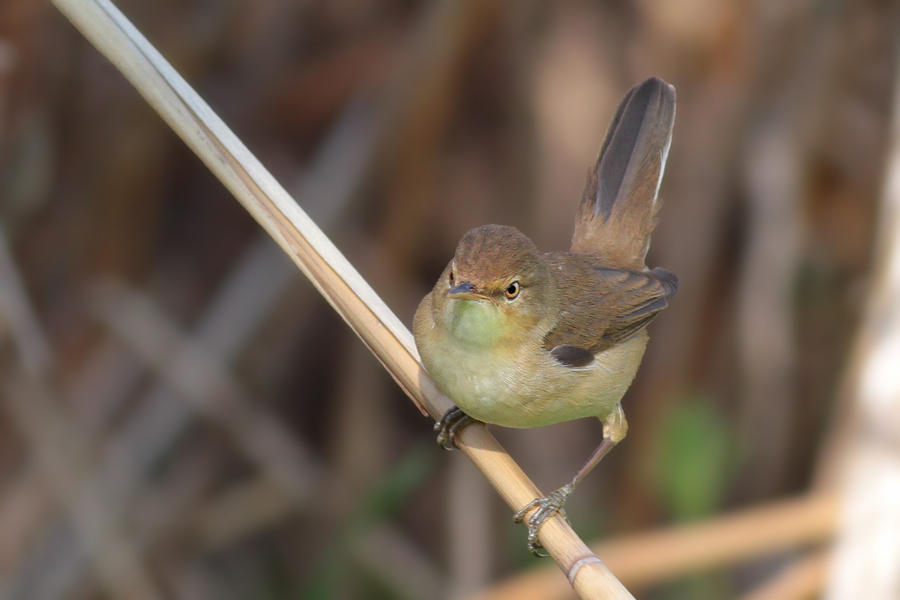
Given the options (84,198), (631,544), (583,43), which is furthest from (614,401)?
(84,198)

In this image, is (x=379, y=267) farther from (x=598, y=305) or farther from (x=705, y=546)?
(x=705, y=546)

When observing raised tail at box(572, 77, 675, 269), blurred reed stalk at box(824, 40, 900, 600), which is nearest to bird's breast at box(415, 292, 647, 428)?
raised tail at box(572, 77, 675, 269)

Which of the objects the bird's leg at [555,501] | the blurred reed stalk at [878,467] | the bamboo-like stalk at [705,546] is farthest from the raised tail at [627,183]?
the bamboo-like stalk at [705,546]

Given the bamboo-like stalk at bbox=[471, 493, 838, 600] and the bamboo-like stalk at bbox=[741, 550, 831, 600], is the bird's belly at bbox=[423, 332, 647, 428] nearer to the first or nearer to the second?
the bamboo-like stalk at bbox=[471, 493, 838, 600]

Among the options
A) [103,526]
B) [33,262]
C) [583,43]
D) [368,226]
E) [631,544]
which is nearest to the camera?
[631,544]

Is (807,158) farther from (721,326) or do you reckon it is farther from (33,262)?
(33,262)

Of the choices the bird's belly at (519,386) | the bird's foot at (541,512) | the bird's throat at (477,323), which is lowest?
the bird's foot at (541,512)

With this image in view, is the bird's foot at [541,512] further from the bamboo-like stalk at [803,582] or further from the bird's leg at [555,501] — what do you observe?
the bamboo-like stalk at [803,582]
